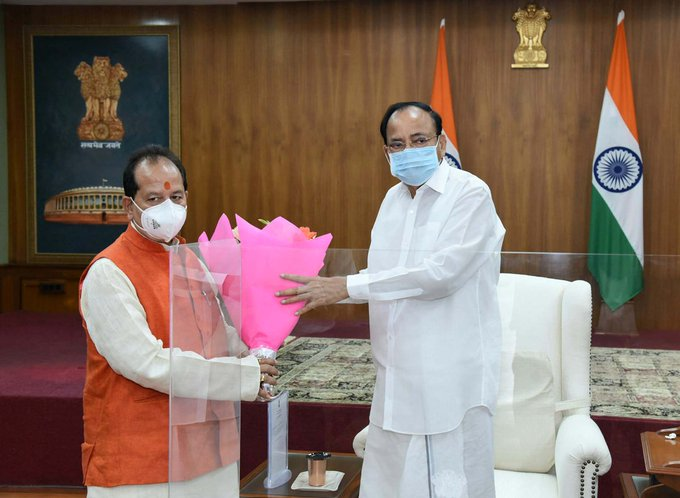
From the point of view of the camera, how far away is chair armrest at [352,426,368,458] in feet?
5.56

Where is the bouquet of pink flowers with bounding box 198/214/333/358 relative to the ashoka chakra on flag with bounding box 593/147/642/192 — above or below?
below

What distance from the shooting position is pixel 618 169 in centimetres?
577

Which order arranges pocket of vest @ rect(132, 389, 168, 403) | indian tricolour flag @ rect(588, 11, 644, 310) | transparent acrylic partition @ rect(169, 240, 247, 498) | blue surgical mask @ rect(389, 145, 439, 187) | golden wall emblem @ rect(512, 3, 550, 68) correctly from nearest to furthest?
transparent acrylic partition @ rect(169, 240, 247, 498)
pocket of vest @ rect(132, 389, 168, 403)
blue surgical mask @ rect(389, 145, 439, 187)
indian tricolour flag @ rect(588, 11, 644, 310)
golden wall emblem @ rect(512, 3, 550, 68)

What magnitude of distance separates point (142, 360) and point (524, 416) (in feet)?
2.57

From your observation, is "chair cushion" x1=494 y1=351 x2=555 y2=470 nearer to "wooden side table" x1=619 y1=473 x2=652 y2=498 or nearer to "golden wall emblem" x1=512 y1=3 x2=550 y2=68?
"wooden side table" x1=619 y1=473 x2=652 y2=498

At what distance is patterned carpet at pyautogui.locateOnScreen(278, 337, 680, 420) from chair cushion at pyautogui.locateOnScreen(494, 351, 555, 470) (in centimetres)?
15

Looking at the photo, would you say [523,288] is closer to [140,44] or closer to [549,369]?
[549,369]

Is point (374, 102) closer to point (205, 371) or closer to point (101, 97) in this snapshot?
point (101, 97)

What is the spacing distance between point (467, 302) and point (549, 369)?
0.24m

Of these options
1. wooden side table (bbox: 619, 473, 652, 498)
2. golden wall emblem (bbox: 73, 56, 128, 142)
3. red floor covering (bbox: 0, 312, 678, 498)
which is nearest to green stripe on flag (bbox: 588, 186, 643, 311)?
red floor covering (bbox: 0, 312, 678, 498)

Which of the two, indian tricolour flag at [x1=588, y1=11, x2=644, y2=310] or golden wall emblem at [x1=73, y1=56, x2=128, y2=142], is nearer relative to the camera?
indian tricolour flag at [x1=588, y1=11, x2=644, y2=310]

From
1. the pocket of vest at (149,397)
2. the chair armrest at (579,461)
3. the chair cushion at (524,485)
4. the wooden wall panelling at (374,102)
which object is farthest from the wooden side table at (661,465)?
the wooden wall panelling at (374,102)

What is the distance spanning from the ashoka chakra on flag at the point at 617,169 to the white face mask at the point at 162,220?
15.0 ft

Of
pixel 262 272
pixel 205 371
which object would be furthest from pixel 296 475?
pixel 262 272
